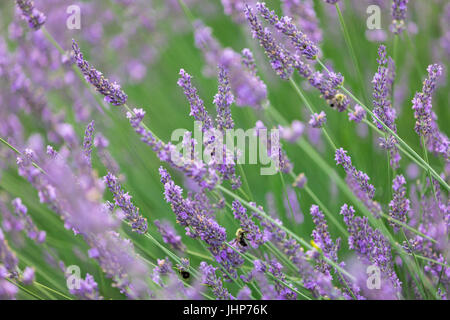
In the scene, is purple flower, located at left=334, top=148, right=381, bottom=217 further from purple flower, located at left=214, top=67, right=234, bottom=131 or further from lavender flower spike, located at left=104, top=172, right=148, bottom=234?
lavender flower spike, located at left=104, top=172, right=148, bottom=234

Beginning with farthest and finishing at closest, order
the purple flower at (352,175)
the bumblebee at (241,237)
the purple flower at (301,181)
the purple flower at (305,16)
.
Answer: the purple flower at (305,16) < the bumblebee at (241,237) < the purple flower at (352,175) < the purple flower at (301,181)

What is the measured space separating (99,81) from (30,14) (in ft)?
1.26

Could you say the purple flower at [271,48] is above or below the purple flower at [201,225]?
above

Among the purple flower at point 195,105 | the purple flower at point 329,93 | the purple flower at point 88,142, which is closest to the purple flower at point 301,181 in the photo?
the purple flower at point 329,93

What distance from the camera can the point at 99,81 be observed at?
1.20 metres

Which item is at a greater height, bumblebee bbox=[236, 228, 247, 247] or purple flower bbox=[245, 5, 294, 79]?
purple flower bbox=[245, 5, 294, 79]

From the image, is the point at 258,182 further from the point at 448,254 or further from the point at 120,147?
the point at 448,254

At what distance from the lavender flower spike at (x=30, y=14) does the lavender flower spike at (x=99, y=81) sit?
0.77ft

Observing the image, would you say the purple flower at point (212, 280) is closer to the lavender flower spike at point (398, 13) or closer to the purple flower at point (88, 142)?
the purple flower at point (88, 142)

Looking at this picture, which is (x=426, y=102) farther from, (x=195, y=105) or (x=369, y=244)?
(x=195, y=105)

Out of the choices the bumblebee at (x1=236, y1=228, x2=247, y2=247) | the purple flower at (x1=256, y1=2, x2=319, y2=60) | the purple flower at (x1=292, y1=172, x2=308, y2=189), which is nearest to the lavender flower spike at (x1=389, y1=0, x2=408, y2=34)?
the purple flower at (x1=256, y1=2, x2=319, y2=60)

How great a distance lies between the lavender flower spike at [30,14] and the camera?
1.34 metres

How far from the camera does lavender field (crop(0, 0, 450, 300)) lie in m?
1.10
